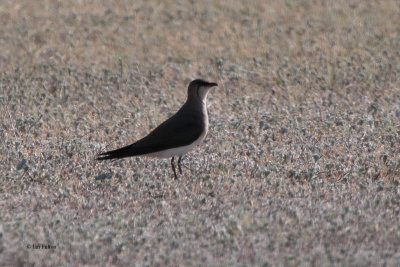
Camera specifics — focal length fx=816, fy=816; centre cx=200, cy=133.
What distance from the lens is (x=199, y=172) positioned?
10.7 m

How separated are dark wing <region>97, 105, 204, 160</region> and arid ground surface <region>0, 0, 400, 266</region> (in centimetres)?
41

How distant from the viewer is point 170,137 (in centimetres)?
1029

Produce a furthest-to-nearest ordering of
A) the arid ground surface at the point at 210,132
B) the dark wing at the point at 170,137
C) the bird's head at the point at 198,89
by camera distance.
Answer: the bird's head at the point at 198,89 → the dark wing at the point at 170,137 → the arid ground surface at the point at 210,132

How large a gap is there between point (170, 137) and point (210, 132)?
277 cm

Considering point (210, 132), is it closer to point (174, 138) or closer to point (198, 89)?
point (198, 89)

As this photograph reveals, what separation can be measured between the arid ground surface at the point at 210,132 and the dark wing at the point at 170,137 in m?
0.41

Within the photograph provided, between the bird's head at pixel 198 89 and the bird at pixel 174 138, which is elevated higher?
the bird's head at pixel 198 89

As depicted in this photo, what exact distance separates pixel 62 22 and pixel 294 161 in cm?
1202

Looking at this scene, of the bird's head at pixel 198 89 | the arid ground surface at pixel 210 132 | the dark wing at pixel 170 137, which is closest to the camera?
the arid ground surface at pixel 210 132

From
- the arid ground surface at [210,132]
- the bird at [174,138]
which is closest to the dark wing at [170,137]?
the bird at [174,138]

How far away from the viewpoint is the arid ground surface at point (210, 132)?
25.8ft

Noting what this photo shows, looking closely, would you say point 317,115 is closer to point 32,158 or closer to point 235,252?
point 32,158

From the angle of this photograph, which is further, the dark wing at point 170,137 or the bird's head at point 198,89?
the bird's head at point 198,89

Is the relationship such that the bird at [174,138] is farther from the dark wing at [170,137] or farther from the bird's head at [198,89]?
the bird's head at [198,89]
